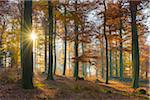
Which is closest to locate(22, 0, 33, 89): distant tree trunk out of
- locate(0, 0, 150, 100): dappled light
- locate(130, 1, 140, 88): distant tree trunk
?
locate(0, 0, 150, 100): dappled light

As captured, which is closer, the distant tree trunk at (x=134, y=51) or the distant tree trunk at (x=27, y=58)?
the distant tree trunk at (x=27, y=58)

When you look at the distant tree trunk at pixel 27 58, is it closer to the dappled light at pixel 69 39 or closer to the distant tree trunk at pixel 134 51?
the dappled light at pixel 69 39

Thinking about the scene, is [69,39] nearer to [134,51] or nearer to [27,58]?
[134,51]

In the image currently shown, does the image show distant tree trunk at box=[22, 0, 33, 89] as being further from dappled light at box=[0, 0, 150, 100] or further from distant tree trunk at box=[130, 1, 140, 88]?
distant tree trunk at box=[130, 1, 140, 88]

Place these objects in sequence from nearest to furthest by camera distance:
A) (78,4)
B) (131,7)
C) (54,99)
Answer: (54,99) → (131,7) → (78,4)

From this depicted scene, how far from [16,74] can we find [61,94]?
14.9 feet

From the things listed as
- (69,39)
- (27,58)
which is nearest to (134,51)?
(69,39)

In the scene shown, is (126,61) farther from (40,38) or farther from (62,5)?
(62,5)

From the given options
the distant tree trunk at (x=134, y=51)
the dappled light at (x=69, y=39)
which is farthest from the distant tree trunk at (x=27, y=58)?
the distant tree trunk at (x=134, y=51)

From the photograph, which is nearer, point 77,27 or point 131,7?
point 131,7

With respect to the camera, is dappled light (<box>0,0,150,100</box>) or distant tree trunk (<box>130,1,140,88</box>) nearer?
dappled light (<box>0,0,150,100</box>)

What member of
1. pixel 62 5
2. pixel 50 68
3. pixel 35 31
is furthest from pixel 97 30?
pixel 35 31

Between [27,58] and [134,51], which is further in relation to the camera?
[134,51]

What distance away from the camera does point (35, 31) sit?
111 feet
